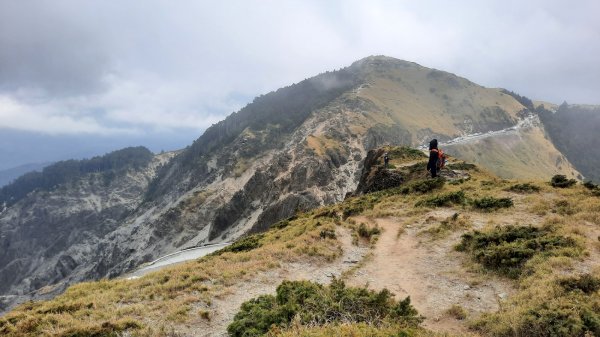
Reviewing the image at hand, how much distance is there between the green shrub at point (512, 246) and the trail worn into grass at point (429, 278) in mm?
802

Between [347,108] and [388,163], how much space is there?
11788 centimetres

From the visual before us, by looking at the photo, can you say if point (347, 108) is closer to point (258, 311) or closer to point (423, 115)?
point (423, 115)

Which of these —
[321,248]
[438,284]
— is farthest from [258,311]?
[321,248]

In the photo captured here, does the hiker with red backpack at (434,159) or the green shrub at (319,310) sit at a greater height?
the hiker with red backpack at (434,159)

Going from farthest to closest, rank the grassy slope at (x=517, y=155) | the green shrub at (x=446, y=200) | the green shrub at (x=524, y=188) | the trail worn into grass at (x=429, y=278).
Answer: the grassy slope at (x=517, y=155) < the green shrub at (x=446, y=200) < the green shrub at (x=524, y=188) < the trail worn into grass at (x=429, y=278)

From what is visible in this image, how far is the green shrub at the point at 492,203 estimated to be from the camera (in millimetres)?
24453

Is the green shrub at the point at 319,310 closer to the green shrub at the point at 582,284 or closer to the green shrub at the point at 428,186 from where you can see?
the green shrub at the point at 582,284

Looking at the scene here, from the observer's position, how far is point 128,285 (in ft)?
58.6

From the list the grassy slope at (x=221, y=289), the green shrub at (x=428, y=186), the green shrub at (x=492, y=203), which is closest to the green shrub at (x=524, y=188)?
the grassy slope at (x=221, y=289)

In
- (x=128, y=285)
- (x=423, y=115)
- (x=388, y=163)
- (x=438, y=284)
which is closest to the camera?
(x=438, y=284)

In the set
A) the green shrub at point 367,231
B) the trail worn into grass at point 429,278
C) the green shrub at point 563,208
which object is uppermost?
the green shrub at point 563,208

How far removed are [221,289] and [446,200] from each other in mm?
17155

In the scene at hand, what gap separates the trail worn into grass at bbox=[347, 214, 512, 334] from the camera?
13664 mm

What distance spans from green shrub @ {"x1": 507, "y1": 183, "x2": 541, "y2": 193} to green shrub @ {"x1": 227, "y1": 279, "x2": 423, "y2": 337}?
1831 cm
